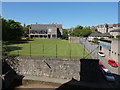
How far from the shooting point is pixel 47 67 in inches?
544

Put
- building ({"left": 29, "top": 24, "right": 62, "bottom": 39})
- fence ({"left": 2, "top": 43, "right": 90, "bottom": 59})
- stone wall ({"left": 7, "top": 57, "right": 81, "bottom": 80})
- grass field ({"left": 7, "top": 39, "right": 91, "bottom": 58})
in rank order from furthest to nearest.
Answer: building ({"left": 29, "top": 24, "right": 62, "bottom": 39}) → grass field ({"left": 7, "top": 39, "right": 91, "bottom": 58}) → fence ({"left": 2, "top": 43, "right": 90, "bottom": 59}) → stone wall ({"left": 7, "top": 57, "right": 81, "bottom": 80})

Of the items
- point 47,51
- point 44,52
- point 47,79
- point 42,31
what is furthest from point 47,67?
point 42,31

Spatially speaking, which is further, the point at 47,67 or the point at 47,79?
the point at 47,67

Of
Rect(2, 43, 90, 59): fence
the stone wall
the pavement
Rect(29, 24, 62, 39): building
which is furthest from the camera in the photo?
Rect(29, 24, 62, 39): building


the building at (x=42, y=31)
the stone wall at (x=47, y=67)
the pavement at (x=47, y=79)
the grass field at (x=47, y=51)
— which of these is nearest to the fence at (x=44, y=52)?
the grass field at (x=47, y=51)

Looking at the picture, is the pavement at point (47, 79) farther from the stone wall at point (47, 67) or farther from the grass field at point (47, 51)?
the grass field at point (47, 51)

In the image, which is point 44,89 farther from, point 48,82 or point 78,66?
point 78,66

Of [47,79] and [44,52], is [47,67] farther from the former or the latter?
[44,52]

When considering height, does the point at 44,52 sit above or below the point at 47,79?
above

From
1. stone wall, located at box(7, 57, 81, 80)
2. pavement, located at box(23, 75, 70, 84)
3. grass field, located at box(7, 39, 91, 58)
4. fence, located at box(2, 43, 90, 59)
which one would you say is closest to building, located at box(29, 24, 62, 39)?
grass field, located at box(7, 39, 91, 58)

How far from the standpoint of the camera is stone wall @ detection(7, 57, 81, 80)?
1334 centimetres

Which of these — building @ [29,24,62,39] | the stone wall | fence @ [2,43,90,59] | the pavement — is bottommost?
the pavement

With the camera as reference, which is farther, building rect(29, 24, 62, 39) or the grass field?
building rect(29, 24, 62, 39)

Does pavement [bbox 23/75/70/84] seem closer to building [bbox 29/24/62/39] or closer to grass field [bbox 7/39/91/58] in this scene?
grass field [bbox 7/39/91/58]
